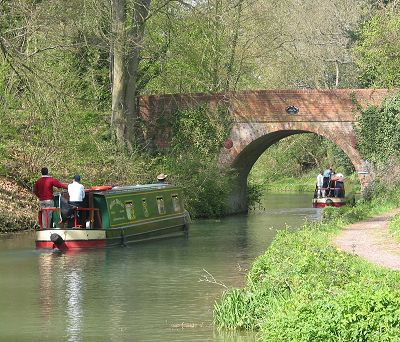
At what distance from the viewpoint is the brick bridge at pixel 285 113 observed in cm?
3238

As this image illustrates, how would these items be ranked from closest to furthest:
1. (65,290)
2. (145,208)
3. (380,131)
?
(65,290)
(145,208)
(380,131)

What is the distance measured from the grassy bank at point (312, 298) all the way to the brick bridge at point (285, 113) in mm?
14328

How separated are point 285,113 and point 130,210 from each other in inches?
369

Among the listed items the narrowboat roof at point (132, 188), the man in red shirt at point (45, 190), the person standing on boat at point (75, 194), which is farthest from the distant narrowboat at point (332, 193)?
the man in red shirt at point (45, 190)

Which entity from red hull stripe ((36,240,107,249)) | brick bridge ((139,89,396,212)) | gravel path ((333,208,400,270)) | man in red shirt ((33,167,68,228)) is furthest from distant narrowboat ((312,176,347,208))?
man in red shirt ((33,167,68,228))

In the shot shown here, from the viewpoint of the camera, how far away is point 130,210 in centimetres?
2453

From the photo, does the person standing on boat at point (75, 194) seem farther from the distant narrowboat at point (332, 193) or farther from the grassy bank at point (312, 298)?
the distant narrowboat at point (332, 193)

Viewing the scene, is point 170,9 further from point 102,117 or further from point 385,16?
point 385,16

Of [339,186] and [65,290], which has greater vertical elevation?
[339,186]

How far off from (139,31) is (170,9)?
11.9ft

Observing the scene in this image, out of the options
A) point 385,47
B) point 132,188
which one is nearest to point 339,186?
point 385,47

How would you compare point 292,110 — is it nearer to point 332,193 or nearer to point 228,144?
point 228,144

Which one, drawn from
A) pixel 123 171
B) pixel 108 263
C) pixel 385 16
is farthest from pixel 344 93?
pixel 108 263

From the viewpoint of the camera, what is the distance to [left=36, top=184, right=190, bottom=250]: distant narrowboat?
73.6 feet
